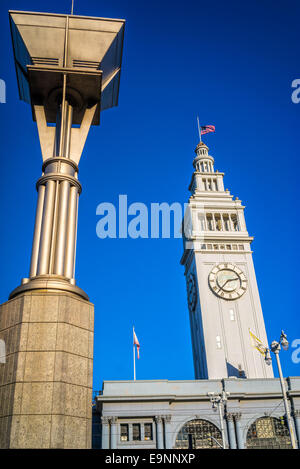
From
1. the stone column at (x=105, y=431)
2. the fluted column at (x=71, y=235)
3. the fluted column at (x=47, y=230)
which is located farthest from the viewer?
the stone column at (x=105, y=431)

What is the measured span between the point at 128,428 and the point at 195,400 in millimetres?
8139

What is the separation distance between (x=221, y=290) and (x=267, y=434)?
67.0ft

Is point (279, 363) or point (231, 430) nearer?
point (279, 363)

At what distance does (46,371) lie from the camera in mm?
11297

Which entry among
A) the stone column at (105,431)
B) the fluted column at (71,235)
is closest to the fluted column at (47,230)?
the fluted column at (71,235)

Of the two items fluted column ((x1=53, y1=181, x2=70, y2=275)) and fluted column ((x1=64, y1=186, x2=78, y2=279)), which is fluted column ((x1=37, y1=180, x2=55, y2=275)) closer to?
fluted column ((x1=53, y1=181, x2=70, y2=275))

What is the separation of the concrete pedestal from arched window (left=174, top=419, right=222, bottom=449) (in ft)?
114

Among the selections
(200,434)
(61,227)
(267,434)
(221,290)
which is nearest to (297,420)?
(267,434)

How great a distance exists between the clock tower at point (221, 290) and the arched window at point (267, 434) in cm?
847

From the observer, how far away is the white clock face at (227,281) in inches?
2270

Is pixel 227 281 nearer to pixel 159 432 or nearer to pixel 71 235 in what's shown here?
pixel 159 432

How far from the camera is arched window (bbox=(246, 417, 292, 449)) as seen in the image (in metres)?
42.5

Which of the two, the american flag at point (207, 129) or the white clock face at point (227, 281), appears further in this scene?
the american flag at point (207, 129)

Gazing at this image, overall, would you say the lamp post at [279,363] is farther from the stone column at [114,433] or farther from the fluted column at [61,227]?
the stone column at [114,433]
